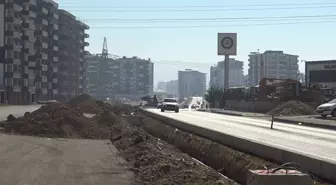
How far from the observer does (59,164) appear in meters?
16.2

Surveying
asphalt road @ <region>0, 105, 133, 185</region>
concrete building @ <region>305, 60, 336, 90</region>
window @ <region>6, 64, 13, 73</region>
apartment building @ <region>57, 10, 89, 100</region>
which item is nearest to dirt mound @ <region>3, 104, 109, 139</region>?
asphalt road @ <region>0, 105, 133, 185</region>

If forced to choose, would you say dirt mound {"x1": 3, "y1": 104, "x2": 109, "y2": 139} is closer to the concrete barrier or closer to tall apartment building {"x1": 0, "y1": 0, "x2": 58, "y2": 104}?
the concrete barrier

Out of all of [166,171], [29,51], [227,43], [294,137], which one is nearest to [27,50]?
[29,51]

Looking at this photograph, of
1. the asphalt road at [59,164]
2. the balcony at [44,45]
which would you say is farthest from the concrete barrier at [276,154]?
the balcony at [44,45]

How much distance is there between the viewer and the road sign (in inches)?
4562

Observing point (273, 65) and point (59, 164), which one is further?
point (273, 65)

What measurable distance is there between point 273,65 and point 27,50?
3138 inches

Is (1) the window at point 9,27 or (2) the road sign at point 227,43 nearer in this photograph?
(1) the window at point 9,27

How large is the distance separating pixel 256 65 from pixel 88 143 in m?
146

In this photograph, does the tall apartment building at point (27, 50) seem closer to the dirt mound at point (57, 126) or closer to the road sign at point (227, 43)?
the road sign at point (227, 43)

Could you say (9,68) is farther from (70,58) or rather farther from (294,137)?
(294,137)

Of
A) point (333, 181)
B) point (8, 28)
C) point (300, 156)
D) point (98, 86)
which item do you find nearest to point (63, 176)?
point (300, 156)

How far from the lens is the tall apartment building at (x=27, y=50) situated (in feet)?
358

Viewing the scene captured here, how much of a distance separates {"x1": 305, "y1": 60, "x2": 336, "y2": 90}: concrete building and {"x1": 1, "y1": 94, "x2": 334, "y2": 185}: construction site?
67.3 metres
